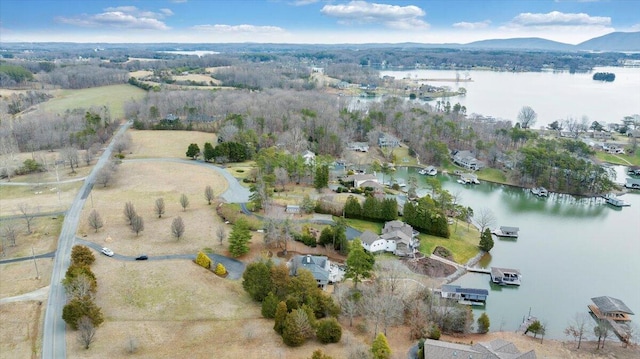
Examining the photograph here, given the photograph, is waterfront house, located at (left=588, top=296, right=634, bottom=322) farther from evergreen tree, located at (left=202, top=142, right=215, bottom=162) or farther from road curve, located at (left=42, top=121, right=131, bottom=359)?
evergreen tree, located at (left=202, top=142, right=215, bottom=162)

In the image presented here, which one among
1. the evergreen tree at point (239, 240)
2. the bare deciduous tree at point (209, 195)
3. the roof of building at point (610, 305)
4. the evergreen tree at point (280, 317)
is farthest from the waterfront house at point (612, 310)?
the bare deciduous tree at point (209, 195)

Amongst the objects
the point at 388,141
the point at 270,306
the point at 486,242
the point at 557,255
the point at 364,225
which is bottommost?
the point at 557,255

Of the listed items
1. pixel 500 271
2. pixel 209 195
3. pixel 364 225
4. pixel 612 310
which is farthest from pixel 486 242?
pixel 209 195

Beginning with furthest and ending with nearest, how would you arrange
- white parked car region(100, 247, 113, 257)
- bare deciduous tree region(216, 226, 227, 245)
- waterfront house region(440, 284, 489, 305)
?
1. bare deciduous tree region(216, 226, 227, 245)
2. white parked car region(100, 247, 113, 257)
3. waterfront house region(440, 284, 489, 305)

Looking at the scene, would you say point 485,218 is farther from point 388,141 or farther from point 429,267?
point 388,141

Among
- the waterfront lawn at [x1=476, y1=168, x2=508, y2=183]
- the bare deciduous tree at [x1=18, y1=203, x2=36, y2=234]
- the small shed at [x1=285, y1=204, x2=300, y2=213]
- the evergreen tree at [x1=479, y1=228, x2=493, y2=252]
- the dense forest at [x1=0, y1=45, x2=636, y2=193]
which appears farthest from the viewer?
the waterfront lawn at [x1=476, y1=168, x2=508, y2=183]

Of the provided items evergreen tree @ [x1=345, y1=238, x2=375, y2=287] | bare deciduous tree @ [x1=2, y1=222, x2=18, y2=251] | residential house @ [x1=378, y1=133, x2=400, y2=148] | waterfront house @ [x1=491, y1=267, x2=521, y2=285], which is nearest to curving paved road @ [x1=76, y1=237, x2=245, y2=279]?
bare deciduous tree @ [x1=2, y1=222, x2=18, y2=251]

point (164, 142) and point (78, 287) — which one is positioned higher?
point (164, 142)
